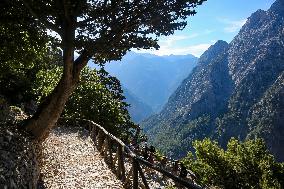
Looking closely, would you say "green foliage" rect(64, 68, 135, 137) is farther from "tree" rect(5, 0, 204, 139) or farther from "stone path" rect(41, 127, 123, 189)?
"tree" rect(5, 0, 204, 139)

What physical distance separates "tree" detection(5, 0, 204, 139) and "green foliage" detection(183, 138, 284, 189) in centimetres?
2773

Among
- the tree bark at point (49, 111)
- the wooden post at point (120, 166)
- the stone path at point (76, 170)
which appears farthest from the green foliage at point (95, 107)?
the wooden post at point (120, 166)

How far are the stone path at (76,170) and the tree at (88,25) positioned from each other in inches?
82.0

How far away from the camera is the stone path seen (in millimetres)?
15555

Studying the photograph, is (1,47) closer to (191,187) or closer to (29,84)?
(191,187)

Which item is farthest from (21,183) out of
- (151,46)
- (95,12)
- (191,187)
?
(151,46)

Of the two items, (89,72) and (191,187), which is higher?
(89,72)

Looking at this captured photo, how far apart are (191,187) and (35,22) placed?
12704 mm

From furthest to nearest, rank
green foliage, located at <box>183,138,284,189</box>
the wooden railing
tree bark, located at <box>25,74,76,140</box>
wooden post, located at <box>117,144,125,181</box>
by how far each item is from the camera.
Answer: green foliage, located at <box>183,138,284,189</box> < tree bark, located at <box>25,74,76,140</box> < wooden post, located at <box>117,144,125,181</box> < the wooden railing

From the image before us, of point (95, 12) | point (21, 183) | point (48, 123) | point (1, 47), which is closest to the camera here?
point (21, 183)

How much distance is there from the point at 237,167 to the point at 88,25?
33.7 meters

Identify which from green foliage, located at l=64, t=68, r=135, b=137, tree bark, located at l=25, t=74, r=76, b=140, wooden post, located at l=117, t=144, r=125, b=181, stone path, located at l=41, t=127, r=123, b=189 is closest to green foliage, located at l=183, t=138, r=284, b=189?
green foliage, located at l=64, t=68, r=135, b=137

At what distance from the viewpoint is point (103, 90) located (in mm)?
52250

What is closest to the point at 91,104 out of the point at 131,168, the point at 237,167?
the point at 237,167
